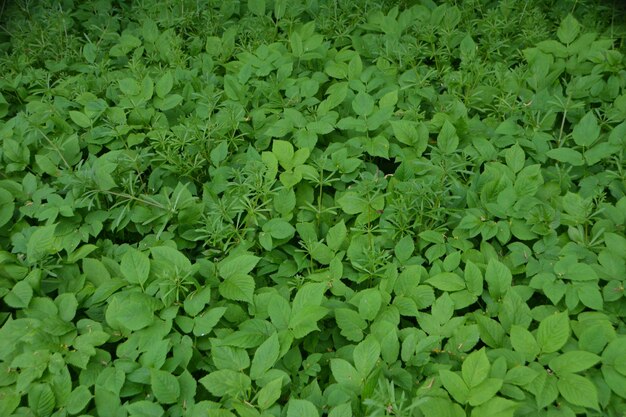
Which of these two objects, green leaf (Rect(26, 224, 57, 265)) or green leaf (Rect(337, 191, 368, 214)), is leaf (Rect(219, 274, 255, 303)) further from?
green leaf (Rect(26, 224, 57, 265))

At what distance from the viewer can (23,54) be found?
3326 millimetres

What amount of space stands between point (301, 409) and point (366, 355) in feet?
0.89

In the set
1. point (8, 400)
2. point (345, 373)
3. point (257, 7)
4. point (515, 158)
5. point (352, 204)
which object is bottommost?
point (8, 400)

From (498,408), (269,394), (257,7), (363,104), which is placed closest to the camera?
(498,408)

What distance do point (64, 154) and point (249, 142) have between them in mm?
818

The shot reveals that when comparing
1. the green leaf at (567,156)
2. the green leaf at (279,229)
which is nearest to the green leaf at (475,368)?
the green leaf at (279,229)

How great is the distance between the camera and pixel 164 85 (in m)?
2.87

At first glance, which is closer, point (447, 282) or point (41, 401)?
point (41, 401)

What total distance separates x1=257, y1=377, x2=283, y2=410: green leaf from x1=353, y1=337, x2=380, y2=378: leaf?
241mm

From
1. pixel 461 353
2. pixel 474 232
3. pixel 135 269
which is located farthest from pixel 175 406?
pixel 474 232

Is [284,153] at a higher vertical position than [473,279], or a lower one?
higher

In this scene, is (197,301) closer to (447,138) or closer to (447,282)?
(447,282)

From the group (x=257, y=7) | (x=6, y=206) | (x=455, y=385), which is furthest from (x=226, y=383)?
(x=257, y=7)

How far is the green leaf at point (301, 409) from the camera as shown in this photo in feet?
5.50
